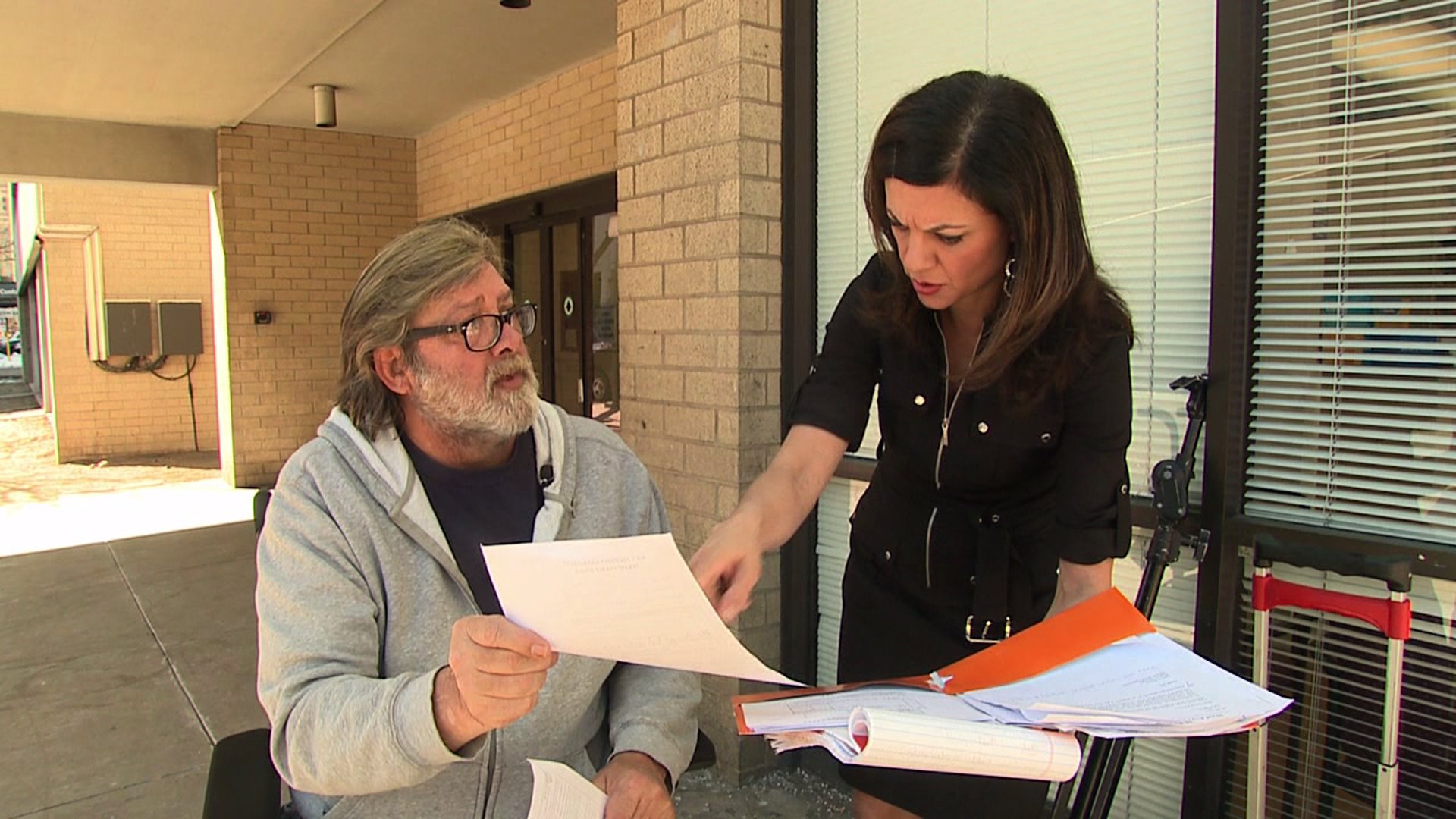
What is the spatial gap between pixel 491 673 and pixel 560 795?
1.25 ft

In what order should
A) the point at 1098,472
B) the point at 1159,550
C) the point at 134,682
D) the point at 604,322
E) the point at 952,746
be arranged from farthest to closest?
the point at 604,322 < the point at 134,682 < the point at 1159,550 < the point at 1098,472 < the point at 952,746

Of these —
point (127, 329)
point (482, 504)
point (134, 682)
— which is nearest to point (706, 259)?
point (482, 504)

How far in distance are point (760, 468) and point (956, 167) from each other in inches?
73.9

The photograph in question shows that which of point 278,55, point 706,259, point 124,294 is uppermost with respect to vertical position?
point 278,55

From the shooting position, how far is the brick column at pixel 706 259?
3.10 m

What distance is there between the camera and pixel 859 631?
175cm

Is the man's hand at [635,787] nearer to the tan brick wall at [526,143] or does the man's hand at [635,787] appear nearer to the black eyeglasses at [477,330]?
the black eyeglasses at [477,330]

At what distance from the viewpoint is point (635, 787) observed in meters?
1.56

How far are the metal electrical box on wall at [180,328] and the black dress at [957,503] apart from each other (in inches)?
488

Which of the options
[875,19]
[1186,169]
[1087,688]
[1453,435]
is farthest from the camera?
[875,19]

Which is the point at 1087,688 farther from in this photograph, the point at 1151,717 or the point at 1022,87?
the point at 1022,87

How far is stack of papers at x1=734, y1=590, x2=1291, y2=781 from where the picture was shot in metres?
0.95

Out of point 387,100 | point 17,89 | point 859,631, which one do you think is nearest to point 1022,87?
point 859,631

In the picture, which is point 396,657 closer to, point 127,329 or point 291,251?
point 291,251
